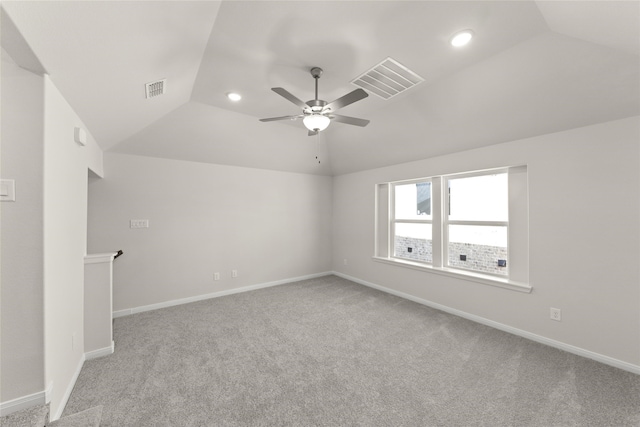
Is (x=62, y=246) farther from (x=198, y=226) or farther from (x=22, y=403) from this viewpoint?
(x=198, y=226)

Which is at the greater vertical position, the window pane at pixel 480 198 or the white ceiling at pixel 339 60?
the white ceiling at pixel 339 60

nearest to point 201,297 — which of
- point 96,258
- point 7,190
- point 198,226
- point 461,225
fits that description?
point 198,226

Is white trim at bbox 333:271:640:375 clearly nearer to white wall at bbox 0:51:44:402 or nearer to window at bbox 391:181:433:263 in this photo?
window at bbox 391:181:433:263

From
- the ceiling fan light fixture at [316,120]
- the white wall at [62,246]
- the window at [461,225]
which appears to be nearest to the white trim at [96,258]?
the white wall at [62,246]

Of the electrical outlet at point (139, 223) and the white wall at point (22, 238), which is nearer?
the white wall at point (22, 238)

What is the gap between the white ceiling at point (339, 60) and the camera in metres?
1.52

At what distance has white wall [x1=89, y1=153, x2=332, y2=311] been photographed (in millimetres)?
3561

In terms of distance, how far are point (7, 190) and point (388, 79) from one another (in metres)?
3.11

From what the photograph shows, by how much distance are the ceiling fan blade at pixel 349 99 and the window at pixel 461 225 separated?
240 cm

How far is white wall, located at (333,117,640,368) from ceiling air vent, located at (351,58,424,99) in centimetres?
149

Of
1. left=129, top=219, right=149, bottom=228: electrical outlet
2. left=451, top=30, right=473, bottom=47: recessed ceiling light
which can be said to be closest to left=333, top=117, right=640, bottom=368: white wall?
left=451, top=30, right=473, bottom=47: recessed ceiling light

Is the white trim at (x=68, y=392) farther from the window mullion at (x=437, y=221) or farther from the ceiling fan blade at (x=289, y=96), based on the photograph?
the window mullion at (x=437, y=221)

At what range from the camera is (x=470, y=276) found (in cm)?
340

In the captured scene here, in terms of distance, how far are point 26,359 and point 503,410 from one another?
3.26 meters
